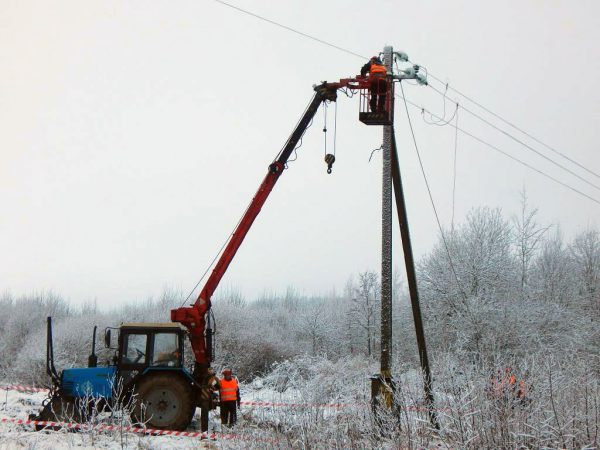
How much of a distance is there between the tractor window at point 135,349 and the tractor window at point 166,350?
0.81 feet

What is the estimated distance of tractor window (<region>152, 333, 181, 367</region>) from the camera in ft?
39.0

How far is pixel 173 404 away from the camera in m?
11.7

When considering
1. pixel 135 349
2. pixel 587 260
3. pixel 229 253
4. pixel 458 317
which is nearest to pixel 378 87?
pixel 229 253


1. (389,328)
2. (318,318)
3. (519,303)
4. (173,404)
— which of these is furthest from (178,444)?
(318,318)

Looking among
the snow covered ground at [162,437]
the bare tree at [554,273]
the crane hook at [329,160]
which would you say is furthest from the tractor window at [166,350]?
the bare tree at [554,273]

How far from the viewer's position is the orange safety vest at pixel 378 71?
10.8 m

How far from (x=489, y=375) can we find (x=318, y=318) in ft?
137

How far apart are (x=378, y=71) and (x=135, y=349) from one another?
25.0 feet

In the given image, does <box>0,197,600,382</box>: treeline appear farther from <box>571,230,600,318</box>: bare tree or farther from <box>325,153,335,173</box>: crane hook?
<box>325,153,335,173</box>: crane hook

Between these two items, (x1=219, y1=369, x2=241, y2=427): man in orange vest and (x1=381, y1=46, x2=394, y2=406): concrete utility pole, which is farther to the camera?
(x1=219, y1=369, x2=241, y2=427): man in orange vest

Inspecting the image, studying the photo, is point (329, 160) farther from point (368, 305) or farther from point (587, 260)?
point (587, 260)

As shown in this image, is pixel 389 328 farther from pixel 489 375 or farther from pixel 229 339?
pixel 229 339

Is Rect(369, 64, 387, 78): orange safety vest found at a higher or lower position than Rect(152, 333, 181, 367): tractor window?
higher

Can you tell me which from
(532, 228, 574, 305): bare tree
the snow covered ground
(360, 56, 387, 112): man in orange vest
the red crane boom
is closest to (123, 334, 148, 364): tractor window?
the red crane boom
